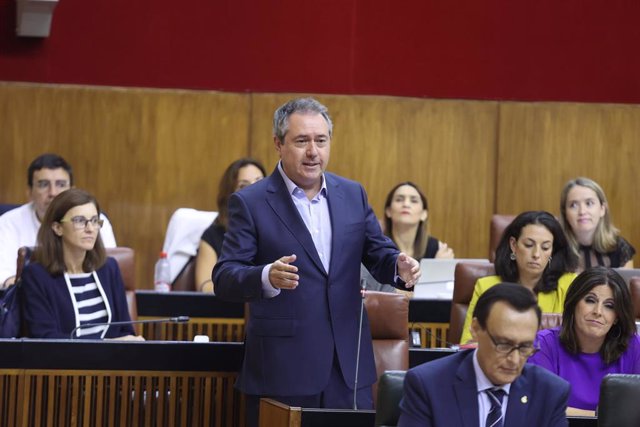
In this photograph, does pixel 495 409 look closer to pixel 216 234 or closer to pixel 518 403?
pixel 518 403

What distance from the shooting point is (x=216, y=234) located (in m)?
5.71

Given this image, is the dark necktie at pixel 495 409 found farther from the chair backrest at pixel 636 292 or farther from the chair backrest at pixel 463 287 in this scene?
the chair backrest at pixel 463 287

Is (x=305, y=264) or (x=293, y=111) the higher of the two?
(x=293, y=111)

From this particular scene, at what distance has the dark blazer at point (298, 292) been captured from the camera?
3.33 metres

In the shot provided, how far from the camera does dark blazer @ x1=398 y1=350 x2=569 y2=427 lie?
272 cm

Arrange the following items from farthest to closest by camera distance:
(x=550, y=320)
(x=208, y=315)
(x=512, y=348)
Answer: (x=208, y=315), (x=550, y=320), (x=512, y=348)

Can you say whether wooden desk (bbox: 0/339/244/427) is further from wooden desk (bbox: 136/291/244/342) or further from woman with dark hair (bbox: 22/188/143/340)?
wooden desk (bbox: 136/291/244/342)

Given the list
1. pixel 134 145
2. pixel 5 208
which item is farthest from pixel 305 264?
pixel 134 145

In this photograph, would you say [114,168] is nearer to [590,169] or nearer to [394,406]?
[590,169]

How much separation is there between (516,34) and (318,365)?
4.35 m

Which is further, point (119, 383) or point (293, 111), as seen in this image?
point (119, 383)

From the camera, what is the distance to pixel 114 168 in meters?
7.07

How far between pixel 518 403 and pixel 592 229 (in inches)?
119

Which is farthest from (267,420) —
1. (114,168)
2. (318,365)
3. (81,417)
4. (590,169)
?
(590,169)
